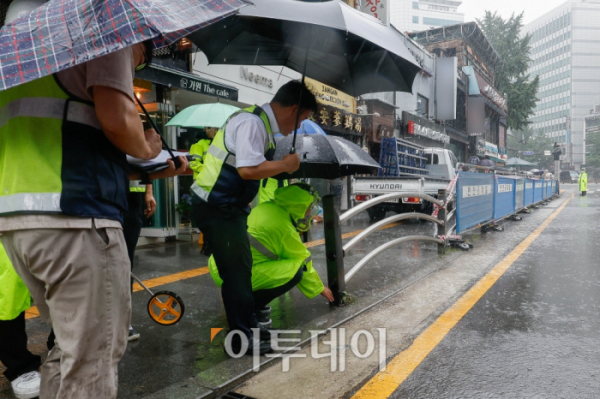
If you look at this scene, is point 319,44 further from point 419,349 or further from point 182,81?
point 182,81

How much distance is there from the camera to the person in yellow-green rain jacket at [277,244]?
3586 millimetres

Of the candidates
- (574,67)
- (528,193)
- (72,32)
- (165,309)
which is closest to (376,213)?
(528,193)

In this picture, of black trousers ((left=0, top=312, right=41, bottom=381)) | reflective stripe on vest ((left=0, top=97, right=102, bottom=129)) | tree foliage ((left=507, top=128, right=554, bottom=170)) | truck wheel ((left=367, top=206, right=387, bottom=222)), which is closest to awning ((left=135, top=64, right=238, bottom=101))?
black trousers ((left=0, top=312, right=41, bottom=381))

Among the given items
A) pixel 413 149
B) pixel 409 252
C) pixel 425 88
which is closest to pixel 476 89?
pixel 425 88

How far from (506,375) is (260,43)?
9.82 feet

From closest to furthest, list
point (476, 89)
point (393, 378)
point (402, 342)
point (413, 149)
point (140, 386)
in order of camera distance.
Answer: point (140, 386)
point (393, 378)
point (402, 342)
point (413, 149)
point (476, 89)

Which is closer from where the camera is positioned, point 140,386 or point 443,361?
point 140,386

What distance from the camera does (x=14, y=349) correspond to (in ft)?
8.57

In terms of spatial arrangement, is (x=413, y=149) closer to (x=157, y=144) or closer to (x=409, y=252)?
(x=409, y=252)

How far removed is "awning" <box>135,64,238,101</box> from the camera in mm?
7259

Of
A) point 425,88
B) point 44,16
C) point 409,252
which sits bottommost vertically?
point 409,252

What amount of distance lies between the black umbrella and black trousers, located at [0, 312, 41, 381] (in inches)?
75.2

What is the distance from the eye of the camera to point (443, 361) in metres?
3.21

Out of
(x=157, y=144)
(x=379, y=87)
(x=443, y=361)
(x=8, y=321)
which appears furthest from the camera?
(x=379, y=87)
